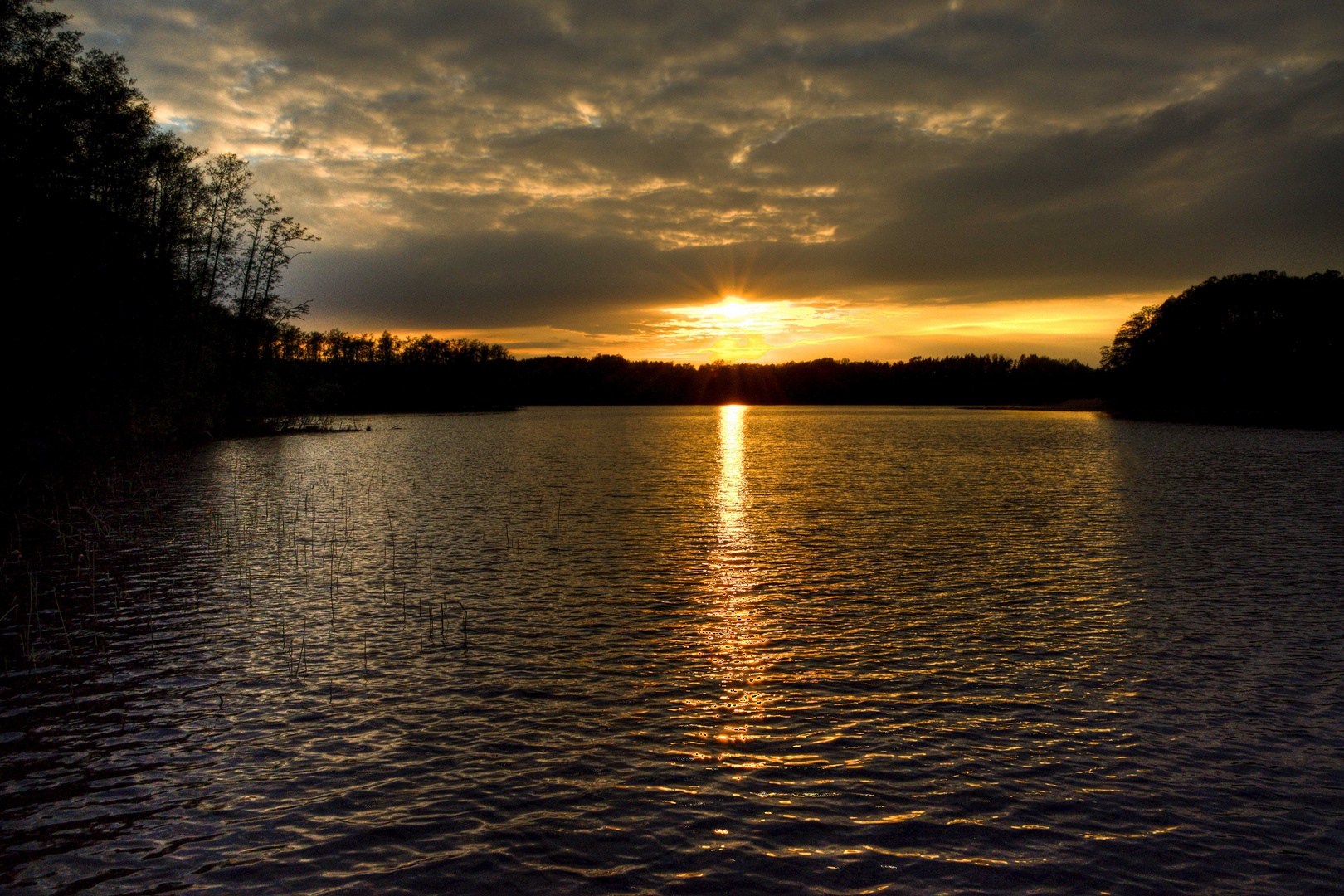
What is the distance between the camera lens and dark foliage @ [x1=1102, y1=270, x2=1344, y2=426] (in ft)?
460

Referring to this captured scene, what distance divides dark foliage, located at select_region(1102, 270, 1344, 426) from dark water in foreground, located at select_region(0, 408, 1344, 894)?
456 feet

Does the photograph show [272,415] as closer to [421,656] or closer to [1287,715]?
[421,656]

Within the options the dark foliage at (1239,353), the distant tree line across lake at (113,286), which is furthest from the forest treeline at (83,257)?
the dark foliage at (1239,353)

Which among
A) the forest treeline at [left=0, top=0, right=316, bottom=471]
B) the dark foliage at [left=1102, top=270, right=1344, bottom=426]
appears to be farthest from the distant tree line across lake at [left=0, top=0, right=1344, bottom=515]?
the dark foliage at [left=1102, top=270, right=1344, bottom=426]

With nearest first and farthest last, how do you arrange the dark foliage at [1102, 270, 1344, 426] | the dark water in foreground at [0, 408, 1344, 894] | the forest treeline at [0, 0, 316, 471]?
the dark water in foreground at [0, 408, 1344, 894] → the forest treeline at [0, 0, 316, 471] → the dark foliage at [1102, 270, 1344, 426]

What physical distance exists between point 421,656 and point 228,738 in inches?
155

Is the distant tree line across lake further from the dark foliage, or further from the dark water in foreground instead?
the dark foliage

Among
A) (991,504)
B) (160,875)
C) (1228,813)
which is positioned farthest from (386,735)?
(991,504)

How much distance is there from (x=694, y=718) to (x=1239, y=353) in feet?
612

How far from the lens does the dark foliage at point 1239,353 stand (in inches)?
5522

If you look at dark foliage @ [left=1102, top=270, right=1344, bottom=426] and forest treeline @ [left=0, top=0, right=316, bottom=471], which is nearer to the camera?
forest treeline @ [left=0, top=0, right=316, bottom=471]

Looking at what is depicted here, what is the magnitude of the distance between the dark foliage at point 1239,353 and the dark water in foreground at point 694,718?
139 meters

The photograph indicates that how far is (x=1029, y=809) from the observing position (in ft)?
29.4

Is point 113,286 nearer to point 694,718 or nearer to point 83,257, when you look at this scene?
point 83,257
